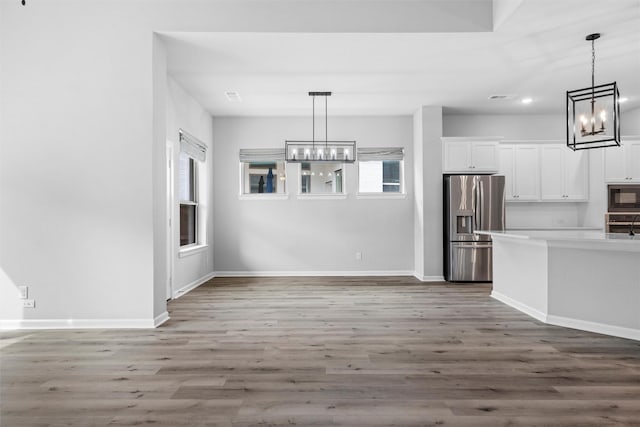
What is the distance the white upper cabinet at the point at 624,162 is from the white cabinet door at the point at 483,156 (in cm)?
182

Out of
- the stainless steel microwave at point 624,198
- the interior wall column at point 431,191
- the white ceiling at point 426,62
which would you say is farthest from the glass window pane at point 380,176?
the stainless steel microwave at point 624,198

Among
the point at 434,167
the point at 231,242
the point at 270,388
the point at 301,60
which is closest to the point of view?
the point at 270,388

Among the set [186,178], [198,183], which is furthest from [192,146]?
[198,183]

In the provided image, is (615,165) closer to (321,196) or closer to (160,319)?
(321,196)

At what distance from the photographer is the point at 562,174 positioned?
683 centimetres

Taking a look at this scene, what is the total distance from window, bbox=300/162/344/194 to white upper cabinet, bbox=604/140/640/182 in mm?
4445

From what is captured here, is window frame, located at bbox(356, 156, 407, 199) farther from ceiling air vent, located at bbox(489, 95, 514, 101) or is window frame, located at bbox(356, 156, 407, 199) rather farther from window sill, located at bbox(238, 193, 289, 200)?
ceiling air vent, located at bbox(489, 95, 514, 101)

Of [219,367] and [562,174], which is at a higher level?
[562,174]

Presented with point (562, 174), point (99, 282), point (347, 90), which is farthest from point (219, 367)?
point (562, 174)

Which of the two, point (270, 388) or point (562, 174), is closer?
point (270, 388)

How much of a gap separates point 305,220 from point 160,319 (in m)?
3.64

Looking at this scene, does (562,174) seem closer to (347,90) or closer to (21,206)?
(347,90)

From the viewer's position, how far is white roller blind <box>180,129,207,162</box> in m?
5.61

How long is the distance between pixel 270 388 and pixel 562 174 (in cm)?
643
